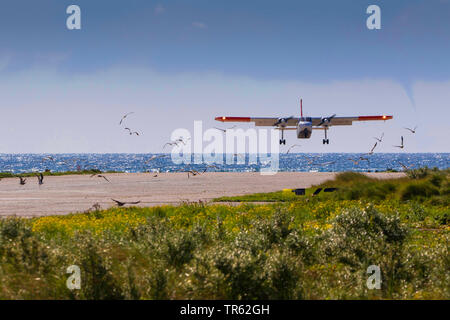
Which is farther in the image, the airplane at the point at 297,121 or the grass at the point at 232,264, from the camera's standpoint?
the airplane at the point at 297,121

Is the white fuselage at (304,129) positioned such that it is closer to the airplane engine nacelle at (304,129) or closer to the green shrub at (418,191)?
the airplane engine nacelle at (304,129)

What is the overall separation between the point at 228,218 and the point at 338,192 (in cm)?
952

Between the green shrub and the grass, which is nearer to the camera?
the grass

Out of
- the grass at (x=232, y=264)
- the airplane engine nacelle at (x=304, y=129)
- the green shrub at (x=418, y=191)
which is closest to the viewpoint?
the grass at (x=232, y=264)

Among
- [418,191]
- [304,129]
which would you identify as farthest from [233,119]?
[418,191]

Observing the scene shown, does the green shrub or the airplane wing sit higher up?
the airplane wing

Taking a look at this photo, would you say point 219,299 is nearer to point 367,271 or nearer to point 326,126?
point 367,271

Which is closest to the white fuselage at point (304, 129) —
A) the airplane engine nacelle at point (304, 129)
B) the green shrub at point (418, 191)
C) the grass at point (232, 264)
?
the airplane engine nacelle at point (304, 129)

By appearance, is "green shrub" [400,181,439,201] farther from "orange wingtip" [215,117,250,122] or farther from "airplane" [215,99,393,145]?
"orange wingtip" [215,117,250,122]

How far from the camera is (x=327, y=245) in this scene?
939 cm

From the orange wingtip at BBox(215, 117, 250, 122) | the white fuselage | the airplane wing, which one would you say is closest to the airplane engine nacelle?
the white fuselage

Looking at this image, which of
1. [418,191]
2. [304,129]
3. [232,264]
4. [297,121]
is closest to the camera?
[232,264]

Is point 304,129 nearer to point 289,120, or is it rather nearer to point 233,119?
point 289,120
